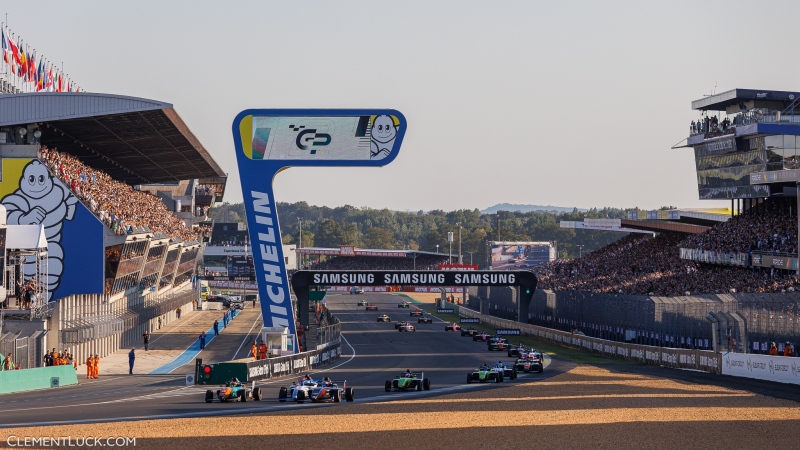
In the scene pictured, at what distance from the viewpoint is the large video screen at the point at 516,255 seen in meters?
151

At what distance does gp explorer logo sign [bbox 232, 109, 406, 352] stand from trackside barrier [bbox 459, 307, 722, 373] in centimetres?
1543

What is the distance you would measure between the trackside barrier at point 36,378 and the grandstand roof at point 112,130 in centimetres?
1668

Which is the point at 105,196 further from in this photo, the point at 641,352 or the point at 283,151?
the point at 641,352

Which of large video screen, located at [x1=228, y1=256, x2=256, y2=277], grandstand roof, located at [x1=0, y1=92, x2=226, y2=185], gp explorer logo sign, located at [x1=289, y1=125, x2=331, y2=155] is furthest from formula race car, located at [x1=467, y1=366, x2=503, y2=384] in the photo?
large video screen, located at [x1=228, y1=256, x2=256, y2=277]

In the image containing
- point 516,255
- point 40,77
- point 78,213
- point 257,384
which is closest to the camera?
point 257,384

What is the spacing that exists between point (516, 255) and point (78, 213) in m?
104

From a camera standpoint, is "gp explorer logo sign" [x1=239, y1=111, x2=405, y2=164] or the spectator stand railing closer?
"gp explorer logo sign" [x1=239, y1=111, x2=405, y2=164]

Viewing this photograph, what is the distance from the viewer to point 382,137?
4822cm

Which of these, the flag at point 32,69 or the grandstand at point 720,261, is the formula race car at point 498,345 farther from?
the flag at point 32,69

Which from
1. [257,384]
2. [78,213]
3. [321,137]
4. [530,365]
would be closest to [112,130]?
[78,213]

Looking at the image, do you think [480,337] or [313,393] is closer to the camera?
[313,393]

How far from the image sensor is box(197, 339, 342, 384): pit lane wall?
39875 mm

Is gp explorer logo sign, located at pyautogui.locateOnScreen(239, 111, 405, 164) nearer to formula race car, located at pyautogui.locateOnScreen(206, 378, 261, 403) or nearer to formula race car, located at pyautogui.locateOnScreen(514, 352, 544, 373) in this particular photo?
formula race car, located at pyautogui.locateOnScreen(514, 352, 544, 373)

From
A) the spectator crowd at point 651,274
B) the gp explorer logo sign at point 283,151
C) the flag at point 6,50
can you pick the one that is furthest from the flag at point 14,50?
the spectator crowd at point 651,274
